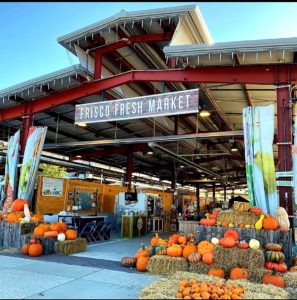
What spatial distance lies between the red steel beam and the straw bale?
328 cm

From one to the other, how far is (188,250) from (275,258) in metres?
1.62

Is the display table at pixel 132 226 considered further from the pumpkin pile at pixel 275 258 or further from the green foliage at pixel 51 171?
the pumpkin pile at pixel 275 258

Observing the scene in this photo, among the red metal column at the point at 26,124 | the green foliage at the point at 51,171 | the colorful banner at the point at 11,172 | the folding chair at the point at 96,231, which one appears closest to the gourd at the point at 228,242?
the folding chair at the point at 96,231

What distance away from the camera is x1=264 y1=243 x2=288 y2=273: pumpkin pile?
Answer: 5860 mm

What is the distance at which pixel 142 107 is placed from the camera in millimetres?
8875

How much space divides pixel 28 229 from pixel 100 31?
602 cm


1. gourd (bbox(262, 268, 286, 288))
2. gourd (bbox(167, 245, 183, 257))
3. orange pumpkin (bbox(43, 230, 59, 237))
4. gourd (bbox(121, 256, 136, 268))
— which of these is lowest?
gourd (bbox(121, 256, 136, 268))

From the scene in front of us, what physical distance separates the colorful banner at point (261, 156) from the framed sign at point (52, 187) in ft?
27.4

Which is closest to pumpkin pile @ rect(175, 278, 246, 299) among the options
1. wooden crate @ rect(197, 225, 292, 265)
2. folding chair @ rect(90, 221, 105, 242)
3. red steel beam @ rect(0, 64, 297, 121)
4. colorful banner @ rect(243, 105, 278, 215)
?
wooden crate @ rect(197, 225, 292, 265)

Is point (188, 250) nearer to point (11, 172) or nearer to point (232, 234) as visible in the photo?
point (232, 234)

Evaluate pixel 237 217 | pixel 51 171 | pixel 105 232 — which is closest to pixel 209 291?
pixel 237 217

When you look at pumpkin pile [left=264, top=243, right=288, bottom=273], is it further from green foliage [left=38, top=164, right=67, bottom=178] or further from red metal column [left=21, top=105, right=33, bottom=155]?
green foliage [left=38, top=164, right=67, bottom=178]

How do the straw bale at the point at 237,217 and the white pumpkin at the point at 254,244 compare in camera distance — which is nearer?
the white pumpkin at the point at 254,244

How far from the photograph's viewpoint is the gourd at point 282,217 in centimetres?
664
